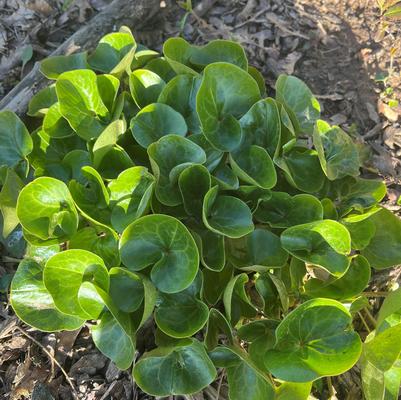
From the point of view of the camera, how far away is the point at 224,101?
170cm

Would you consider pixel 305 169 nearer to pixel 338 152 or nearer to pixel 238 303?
pixel 338 152

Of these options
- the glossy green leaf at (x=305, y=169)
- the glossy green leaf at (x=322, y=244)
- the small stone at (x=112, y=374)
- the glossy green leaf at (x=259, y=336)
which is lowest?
the small stone at (x=112, y=374)

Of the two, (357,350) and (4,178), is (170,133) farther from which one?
(357,350)

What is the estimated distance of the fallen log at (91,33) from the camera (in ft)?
6.87

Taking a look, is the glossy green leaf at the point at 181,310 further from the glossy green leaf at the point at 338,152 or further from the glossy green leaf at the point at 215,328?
the glossy green leaf at the point at 338,152

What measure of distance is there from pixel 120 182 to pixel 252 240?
19.0 inches

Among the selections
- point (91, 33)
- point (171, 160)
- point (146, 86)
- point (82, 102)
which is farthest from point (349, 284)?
point (91, 33)

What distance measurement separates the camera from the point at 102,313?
1498mm

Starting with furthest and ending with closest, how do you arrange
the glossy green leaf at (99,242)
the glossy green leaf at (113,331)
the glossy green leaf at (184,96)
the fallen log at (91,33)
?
the fallen log at (91,33) < the glossy green leaf at (184,96) < the glossy green leaf at (99,242) < the glossy green leaf at (113,331)

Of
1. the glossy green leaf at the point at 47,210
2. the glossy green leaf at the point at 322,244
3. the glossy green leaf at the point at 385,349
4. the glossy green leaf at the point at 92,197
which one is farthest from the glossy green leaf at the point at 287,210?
the glossy green leaf at the point at 47,210

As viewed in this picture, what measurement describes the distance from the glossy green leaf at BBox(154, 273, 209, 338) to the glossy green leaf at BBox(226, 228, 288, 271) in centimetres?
18

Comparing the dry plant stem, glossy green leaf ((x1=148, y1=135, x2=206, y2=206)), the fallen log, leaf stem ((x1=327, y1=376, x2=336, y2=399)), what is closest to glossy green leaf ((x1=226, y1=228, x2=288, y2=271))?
glossy green leaf ((x1=148, y1=135, x2=206, y2=206))

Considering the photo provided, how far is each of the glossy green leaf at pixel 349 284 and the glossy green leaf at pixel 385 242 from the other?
14 centimetres

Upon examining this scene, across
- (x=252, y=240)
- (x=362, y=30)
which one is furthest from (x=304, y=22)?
(x=252, y=240)
